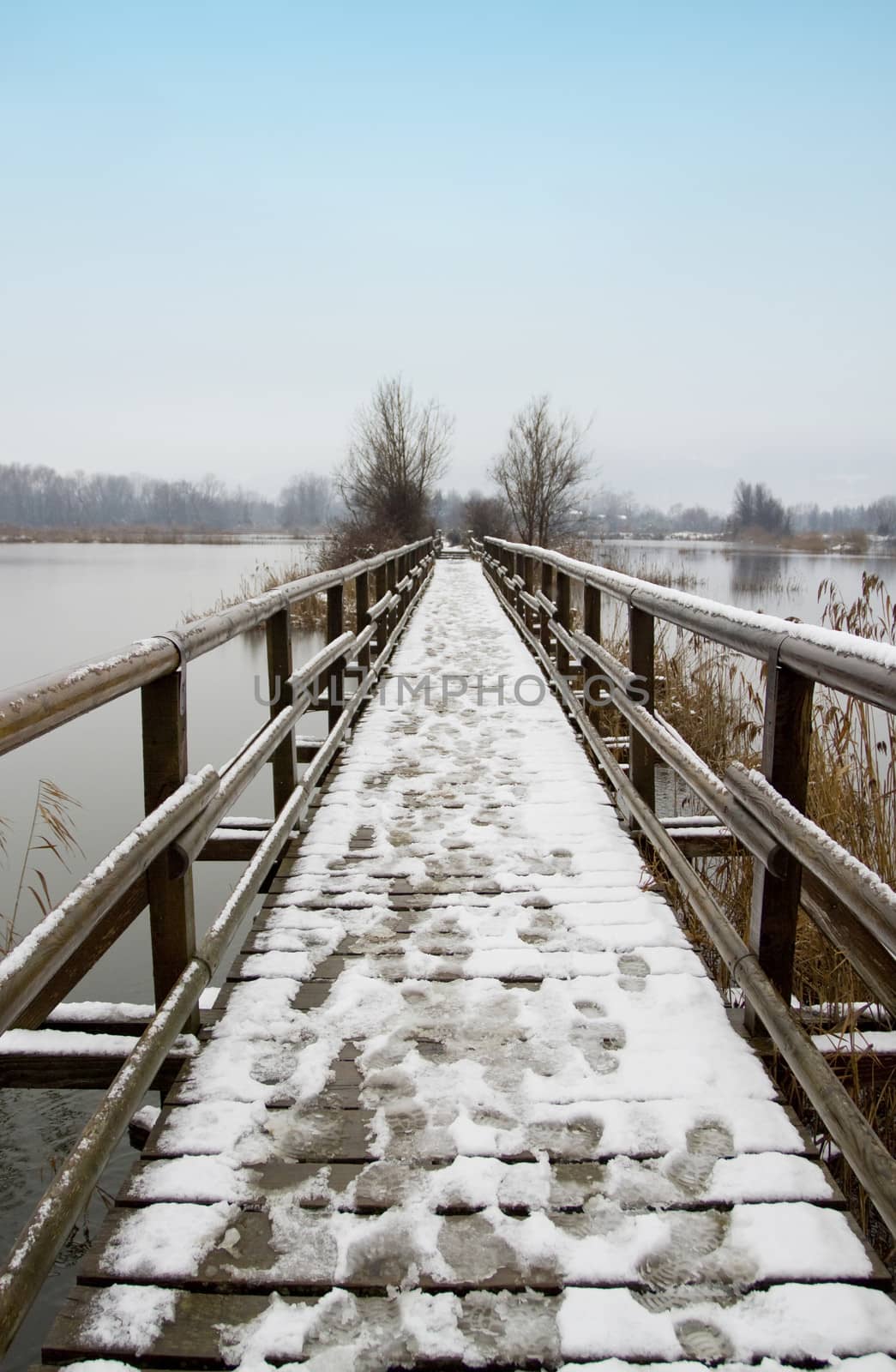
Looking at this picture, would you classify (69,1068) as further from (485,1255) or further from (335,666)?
(335,666)

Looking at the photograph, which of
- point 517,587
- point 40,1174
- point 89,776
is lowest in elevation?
point 40,1174

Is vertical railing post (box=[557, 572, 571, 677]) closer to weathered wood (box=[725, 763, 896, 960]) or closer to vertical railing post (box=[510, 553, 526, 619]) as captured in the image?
vertical railing post (box=[510, 553, 526, 619])

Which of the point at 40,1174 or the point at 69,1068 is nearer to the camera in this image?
the point at 69,1068

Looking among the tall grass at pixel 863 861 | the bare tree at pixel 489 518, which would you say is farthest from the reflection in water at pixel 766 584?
the tall grass at pixel 863 861

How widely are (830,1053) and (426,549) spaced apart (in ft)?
64.3

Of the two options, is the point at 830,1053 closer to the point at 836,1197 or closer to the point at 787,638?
the point at 836,1197

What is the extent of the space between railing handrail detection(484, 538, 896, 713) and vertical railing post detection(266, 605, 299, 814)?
1.46 metres

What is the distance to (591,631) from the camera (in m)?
5.16

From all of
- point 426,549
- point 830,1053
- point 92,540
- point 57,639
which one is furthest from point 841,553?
point 92,540

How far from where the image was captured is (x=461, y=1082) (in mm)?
2104

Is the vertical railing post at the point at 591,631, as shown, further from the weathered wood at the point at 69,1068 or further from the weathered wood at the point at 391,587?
the weathered wood at the point at 391,587

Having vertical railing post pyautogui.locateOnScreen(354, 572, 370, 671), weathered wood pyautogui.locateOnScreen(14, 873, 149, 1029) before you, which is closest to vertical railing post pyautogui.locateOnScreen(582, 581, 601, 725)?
vertical railing post pyautogui.locateOnScreen(354, 572, 370, 671)

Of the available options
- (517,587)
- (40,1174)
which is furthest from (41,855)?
(517,587)

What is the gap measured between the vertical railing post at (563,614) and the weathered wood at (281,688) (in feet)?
10.0
